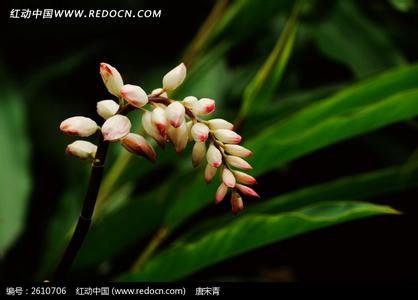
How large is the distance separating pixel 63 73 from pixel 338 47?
0.45 m

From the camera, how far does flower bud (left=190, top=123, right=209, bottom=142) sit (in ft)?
1.11

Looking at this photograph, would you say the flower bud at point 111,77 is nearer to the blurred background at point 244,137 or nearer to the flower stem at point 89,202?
the flower stem at point 89,202

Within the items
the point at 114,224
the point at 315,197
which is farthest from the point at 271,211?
the point at 114,224

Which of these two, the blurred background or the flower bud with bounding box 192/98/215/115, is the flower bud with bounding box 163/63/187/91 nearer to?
the flower bud with bounding box 192/98/215/115

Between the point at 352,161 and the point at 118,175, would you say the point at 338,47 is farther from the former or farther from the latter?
the point at 118,175

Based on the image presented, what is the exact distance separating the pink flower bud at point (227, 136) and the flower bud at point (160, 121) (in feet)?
0.14

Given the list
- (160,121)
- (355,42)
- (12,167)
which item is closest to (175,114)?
(160,121)

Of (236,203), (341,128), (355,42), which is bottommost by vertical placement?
(236,203)

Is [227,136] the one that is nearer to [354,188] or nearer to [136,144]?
[136,144]

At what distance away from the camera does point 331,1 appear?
0.90m

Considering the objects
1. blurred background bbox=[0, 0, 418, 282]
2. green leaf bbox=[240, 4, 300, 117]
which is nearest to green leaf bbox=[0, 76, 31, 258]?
blurred background bbox=[0, 0, 418, 282]

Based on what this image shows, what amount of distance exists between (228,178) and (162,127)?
6cm

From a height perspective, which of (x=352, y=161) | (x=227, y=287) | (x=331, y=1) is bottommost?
(x=227, y=287)

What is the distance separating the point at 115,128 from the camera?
1.06 feet
